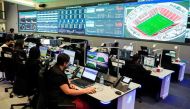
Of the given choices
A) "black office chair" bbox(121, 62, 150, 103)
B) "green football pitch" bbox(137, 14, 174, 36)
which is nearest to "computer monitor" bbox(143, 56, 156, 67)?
"black office chair" bbox(121, 62, 150, 103)

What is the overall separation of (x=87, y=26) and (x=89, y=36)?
0.49m

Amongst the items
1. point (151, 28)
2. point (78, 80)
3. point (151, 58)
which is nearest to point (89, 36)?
point (151, 28)

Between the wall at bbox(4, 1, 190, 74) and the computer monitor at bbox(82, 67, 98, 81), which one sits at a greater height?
the wall at bbox(4, 1, 190, 74)

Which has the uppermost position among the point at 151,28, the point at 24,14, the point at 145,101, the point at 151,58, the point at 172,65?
the point at 24,14

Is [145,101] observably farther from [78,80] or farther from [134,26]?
[134,26]

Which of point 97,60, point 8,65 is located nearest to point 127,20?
point 97,60

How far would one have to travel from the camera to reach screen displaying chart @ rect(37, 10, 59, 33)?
9.59 metres

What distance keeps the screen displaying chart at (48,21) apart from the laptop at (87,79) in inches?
287

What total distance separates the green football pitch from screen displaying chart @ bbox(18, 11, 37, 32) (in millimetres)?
7127

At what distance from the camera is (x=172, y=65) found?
5.00 m

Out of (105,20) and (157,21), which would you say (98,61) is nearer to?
(157,21)

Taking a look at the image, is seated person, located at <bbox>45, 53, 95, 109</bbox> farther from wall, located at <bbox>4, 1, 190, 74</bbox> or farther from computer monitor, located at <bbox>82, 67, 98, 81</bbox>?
wall, located at <bbox>4, 1, 190, 74</bbox>

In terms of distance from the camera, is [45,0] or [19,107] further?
[45,0]

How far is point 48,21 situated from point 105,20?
405 cm
